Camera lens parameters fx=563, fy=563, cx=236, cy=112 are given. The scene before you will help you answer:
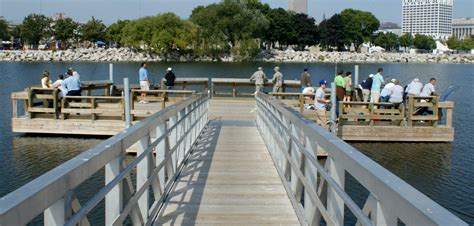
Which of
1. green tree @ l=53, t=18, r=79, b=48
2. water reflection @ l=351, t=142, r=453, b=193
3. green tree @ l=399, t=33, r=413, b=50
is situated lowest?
water reflection @ l=351, t=142, r=453, b=193

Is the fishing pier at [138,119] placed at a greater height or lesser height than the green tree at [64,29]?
lesser

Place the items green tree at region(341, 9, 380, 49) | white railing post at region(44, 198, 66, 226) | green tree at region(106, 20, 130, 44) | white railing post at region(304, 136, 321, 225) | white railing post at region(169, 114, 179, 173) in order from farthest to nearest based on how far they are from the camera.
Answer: green tree at region(341, 9, 380, 49)
green tree at region(106, 20, 130, 44)
white railing post at region(169, 114, 179, 173)
white railing post at region(304, 136, 321, 225)
white railing post at region(44, 198, 66, 226)

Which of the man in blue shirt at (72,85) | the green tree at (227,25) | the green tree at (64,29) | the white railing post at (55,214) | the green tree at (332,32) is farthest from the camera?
the green tree at (332,32)

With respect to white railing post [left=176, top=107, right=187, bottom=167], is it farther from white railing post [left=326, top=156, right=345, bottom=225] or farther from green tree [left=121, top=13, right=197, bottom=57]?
green tree [left=121, top=13, right=197, bottom=57]

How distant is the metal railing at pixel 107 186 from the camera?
2.48 metres

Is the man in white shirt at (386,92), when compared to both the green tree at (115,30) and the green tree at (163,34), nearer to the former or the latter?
the green tree at (163,34)

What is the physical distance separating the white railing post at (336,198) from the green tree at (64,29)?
126m

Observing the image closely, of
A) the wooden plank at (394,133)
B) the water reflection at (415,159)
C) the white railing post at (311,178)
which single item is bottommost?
the water reflection at (415,159)

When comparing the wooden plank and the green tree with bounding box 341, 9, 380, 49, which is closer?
the wooden plank

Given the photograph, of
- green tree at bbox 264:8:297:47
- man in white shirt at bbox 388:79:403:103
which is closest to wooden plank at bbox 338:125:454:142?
man in white shirt at bbox 388:79:403:103

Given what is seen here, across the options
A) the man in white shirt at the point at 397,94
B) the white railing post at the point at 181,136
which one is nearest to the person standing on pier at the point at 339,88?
the man in white shirt at the point at 397,94

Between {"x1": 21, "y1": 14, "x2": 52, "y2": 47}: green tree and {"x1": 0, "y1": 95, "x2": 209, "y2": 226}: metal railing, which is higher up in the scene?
{"x1": 21, "y1": 14, "x2": 52, "y2": 47}: green tree

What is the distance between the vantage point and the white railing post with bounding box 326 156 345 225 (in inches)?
161

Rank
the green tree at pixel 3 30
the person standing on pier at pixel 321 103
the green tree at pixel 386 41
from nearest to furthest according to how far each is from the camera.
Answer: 1. the person standing on pier at pixel 321 103
2. the green tree at pixel 3 30
3. the green tree at pixel 386 41
